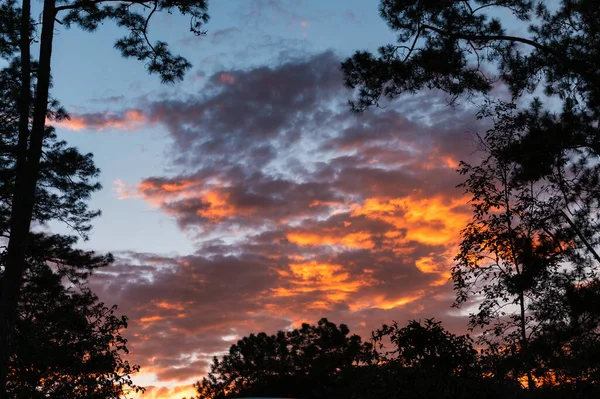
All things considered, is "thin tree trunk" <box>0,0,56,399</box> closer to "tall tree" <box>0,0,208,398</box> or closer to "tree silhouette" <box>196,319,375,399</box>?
"tall tree" <box>0,0,208,398</box>

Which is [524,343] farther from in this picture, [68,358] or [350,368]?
[350,368]

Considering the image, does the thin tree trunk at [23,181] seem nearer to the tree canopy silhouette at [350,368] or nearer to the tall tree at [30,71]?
the tall tree at [30,71]

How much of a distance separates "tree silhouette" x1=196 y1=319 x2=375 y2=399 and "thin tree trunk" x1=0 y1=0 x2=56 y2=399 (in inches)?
948

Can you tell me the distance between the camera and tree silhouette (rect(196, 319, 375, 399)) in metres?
35.9

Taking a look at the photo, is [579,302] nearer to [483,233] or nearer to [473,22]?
[483,233]

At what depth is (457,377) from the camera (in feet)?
43.5

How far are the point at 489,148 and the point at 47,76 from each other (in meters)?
12.2

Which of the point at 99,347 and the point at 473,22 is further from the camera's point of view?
the point at 99,347

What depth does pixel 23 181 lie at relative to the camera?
509 inches

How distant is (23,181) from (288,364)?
27.9 meters

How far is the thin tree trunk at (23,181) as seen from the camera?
12172 mm

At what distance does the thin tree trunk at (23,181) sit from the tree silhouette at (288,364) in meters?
24.1

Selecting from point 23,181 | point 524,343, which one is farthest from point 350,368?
point 23,181

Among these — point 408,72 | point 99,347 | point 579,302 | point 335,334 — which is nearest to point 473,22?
point 408,72
